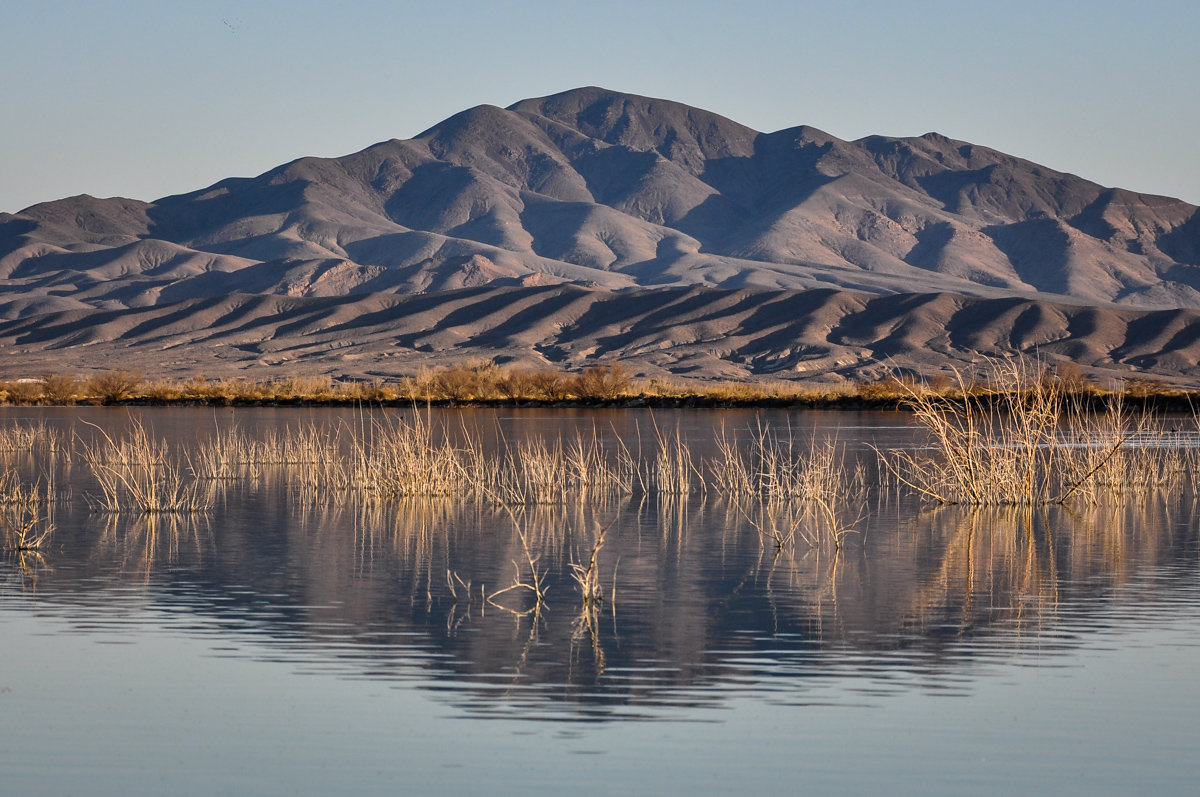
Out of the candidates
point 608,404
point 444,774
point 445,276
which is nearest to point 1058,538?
point 444,774

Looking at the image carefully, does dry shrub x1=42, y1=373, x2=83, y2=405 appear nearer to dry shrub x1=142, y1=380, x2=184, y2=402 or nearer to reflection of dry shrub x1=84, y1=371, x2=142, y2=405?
reflection of dry shrub x1=84, y1=371, x2=142, y2=405

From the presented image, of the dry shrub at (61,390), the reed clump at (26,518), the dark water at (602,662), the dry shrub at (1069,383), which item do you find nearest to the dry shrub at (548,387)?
the dry shrub at (1069,383)

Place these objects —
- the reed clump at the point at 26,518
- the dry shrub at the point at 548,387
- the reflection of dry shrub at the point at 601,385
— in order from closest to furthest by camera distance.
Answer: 1. the reed clump at the point at 26,518
2. the reflection of dry shrub at the point at 601,385
3. the dry shrub at the point at 548,387

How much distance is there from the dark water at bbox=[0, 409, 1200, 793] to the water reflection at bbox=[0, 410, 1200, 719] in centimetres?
4

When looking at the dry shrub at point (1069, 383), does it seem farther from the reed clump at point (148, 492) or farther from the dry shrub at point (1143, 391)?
the reed clump at point (148, 492)

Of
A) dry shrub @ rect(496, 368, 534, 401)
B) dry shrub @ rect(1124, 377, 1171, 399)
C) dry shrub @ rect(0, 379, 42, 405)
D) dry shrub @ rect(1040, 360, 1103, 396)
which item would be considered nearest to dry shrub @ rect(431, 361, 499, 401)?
dry shrub @ rect(496, 368, 534, 401)

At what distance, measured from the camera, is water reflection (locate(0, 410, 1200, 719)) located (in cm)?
888

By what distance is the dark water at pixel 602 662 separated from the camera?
22.6 ft

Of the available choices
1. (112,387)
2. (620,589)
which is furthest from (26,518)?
(112,387)

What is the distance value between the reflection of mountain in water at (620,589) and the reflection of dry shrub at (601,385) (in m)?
35.3

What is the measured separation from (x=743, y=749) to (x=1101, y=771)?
5.02 feet

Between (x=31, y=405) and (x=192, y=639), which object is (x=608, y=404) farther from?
(x=192, y=639)

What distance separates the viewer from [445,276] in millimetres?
143500

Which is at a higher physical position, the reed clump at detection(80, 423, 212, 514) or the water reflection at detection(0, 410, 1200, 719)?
the reed clump at detection(80, 423, 212, 514)
